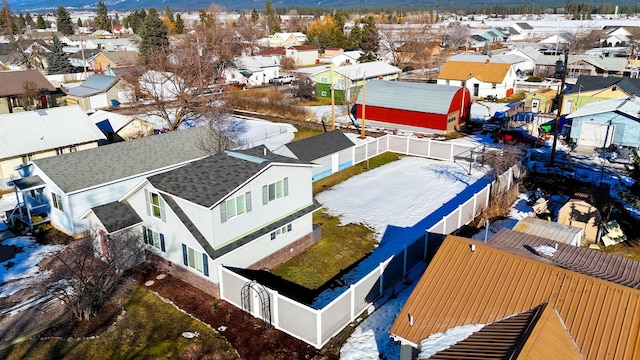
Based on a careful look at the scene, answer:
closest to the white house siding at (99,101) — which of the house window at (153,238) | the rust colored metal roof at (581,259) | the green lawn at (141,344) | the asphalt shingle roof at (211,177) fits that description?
the house window at (153,238)

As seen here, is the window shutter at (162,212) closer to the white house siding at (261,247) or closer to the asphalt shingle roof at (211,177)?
the asphalt shingle roof at (211,177)

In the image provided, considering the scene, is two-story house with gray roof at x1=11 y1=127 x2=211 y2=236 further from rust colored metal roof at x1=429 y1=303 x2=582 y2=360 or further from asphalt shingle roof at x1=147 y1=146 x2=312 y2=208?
rust colored metal roof at x1=429 y1=303 x2=582 y2=360

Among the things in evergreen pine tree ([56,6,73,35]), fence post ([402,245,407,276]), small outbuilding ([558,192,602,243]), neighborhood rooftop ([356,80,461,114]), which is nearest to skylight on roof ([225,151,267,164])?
fence post ([402,245,407,276])

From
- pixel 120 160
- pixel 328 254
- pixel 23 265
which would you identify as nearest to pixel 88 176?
pixel 120 160

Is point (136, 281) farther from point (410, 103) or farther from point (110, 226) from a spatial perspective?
point (410, 103)

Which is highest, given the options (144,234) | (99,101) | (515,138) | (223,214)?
(223,214)

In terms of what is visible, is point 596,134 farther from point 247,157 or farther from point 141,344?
point 141,344
